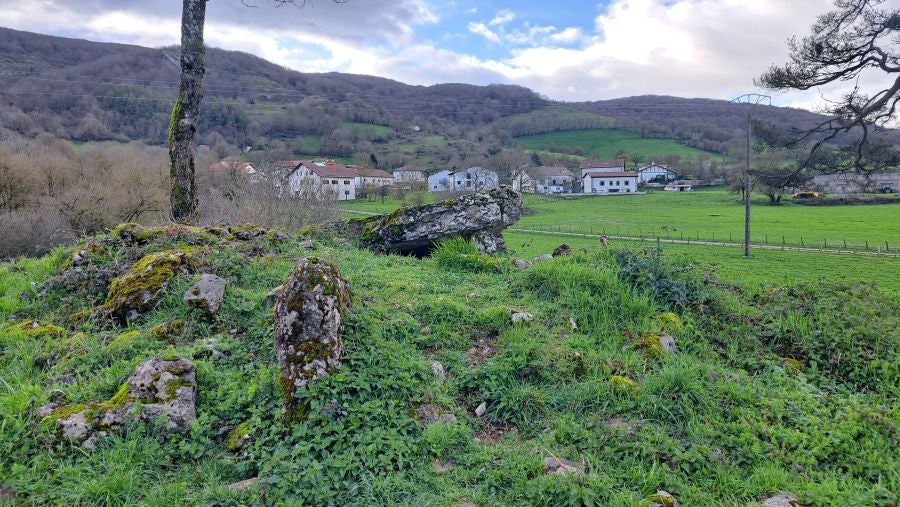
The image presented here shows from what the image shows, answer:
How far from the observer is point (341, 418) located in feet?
13.1

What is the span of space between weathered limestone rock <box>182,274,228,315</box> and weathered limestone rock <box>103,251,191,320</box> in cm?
46

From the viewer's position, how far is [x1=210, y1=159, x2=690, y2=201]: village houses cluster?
240 feet

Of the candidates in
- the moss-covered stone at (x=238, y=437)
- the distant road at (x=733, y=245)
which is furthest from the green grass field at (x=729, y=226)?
the moss-covered stone at (x=238, y=437)

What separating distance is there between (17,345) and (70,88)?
8546 cm

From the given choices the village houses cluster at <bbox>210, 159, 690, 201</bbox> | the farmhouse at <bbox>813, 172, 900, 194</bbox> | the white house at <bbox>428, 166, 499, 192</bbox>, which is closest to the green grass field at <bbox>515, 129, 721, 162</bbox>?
the village houses cluster at <bbox>210, 159, 690, 201</bbox>

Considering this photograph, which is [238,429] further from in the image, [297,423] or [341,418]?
[341,418]

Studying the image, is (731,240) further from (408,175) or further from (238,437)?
(408,175)

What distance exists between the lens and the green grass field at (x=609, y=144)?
11764 cm

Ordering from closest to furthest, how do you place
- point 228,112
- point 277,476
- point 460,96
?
point 277,476 < point 228,112 < point 460,96

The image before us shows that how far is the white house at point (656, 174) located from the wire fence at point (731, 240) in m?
62.0

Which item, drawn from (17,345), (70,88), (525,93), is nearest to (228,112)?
(70,88)

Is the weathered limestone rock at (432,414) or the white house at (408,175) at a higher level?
the white house at (408,175)

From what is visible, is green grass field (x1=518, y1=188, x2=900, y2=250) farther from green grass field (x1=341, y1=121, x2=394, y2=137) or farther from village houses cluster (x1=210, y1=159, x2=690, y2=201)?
green grass field (x1=341, y1=121, x2=394, y2=137)

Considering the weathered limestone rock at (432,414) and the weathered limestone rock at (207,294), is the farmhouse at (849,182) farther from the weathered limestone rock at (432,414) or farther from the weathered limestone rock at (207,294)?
the weathered limestone rock at (207,294)
